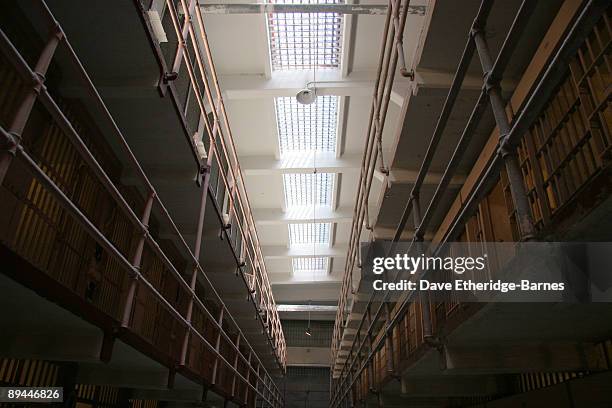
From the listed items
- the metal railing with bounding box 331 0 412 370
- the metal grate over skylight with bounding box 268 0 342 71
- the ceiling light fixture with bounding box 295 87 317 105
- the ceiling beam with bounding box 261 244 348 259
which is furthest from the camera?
the ceiling beam with bounding box 261 244 348 259

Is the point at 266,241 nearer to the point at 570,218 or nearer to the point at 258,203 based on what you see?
the point at 258,203

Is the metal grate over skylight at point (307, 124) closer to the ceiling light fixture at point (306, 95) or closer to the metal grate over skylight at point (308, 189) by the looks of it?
the ceiling light fixture at point (306, 95)

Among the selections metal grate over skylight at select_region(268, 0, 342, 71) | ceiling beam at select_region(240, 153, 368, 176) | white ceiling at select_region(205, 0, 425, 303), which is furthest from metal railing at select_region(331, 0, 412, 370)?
ceiling beam at select_region(240, 153, 368, 176)

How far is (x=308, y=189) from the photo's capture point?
15398 mm

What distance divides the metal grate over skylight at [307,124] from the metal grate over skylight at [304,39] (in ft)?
3.23

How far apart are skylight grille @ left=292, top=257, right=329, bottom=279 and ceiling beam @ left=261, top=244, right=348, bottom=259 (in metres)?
2.20

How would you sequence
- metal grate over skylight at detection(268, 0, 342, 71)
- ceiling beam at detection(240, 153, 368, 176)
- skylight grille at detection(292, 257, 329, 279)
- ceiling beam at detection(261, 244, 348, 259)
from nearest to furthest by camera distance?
metal grate over skylight at detection(268, 0, 342, 71), ceiling beam at detection(240, 153, 368, 176), ceiling beam at detection(261, 244, 348, 259), skylight grille at detection(292, 257, 329, 279)

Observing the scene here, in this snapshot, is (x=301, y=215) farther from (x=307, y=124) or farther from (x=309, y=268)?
(x=309, y=268)

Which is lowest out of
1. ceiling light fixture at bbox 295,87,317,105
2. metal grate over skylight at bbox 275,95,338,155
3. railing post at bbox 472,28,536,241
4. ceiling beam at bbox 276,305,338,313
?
railing post at bbox 472,28,536,241

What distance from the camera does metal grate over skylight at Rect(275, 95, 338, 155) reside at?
1178 centimetres

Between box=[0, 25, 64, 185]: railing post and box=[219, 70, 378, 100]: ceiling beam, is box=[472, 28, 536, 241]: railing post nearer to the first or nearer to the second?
box=[0, 25, 64, 185]: railing post

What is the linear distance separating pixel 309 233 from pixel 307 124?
6.59 metres

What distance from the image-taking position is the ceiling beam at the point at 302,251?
18.5m

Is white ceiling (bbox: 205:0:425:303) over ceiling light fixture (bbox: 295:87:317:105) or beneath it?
over
